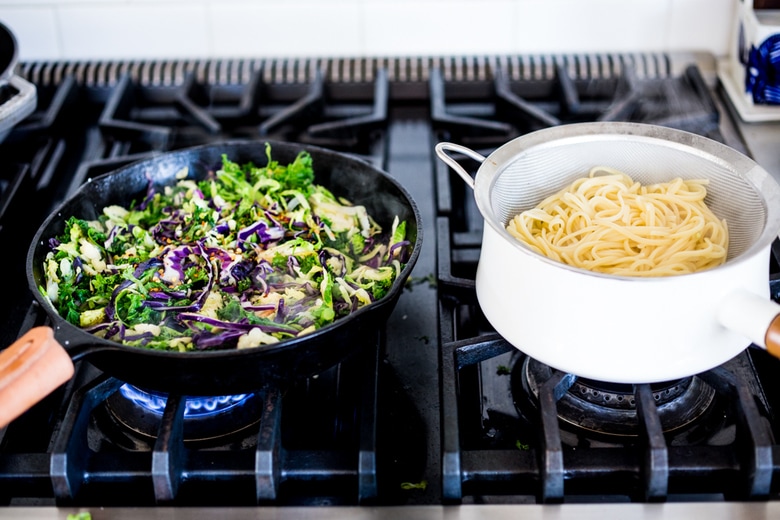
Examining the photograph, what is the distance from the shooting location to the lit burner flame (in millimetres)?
970

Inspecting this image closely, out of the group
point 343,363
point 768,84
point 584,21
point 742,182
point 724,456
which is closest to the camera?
point 724,456

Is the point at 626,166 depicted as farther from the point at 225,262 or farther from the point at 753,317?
the point at 225,262

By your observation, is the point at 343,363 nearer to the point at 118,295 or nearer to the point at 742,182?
the point at 118,295

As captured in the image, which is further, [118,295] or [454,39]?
[454,39]

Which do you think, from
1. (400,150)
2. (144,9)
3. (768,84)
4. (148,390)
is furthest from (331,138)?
(768,84)

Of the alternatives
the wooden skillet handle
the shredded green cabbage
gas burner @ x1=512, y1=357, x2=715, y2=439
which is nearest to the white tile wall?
the shredded green cabbage

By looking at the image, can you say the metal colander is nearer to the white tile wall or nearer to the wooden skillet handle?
the wooden skillet handle

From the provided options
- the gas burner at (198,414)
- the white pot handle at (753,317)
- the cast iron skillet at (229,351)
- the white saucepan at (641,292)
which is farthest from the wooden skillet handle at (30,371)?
the white pot handle at (753,317)

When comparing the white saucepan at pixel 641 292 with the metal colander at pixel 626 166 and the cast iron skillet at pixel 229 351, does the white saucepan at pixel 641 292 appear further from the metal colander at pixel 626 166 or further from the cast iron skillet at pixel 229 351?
the cast iron skillet at pixel 229 351

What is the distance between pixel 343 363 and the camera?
1054mm

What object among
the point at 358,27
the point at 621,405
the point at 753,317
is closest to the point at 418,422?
the point at 621,405

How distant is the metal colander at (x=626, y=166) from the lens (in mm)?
943

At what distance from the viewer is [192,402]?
970mm

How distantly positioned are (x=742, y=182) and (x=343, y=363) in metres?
0.55
